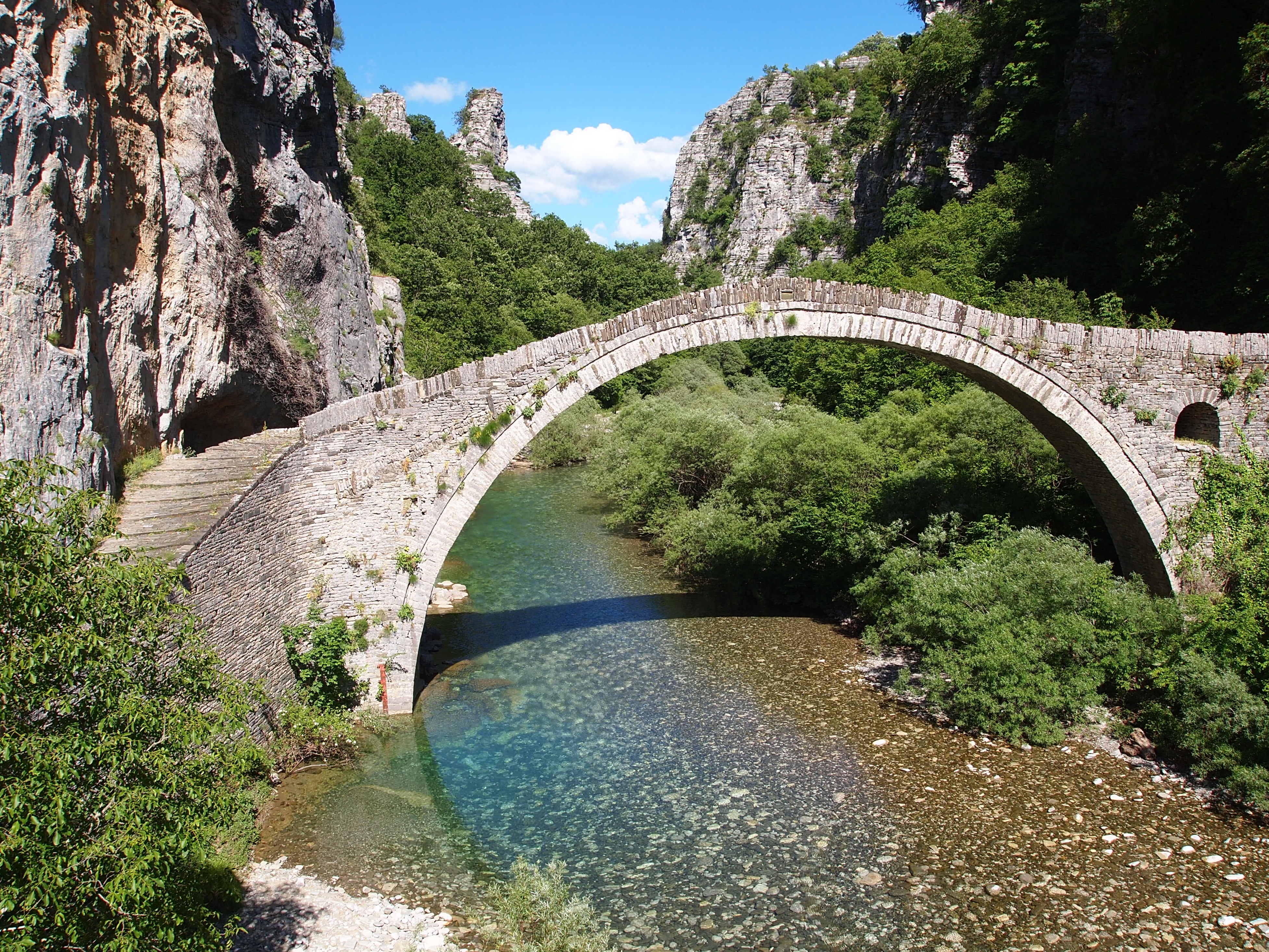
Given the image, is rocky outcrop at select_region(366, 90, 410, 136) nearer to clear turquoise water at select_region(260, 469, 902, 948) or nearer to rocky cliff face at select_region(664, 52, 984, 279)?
rocky cliff face at select_region(664, 52, 984, 279)

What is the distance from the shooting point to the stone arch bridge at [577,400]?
939cm

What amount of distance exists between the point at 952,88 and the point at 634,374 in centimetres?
1633

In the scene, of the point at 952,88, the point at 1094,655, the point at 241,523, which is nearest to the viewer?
the point at 241,523

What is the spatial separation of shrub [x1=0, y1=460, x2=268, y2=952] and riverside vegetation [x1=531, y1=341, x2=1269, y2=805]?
25.3 feet

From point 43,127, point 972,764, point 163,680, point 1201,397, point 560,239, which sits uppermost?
Result: point 560,239

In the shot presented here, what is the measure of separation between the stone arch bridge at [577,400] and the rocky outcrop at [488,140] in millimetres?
50822

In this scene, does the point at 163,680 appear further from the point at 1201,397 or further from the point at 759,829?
the point at 1201,397

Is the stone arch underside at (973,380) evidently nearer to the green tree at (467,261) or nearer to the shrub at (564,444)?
the green tree at (467,261)

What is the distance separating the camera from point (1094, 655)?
928 centimetres

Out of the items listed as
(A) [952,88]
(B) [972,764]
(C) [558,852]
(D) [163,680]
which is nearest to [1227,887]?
(B) [972,764]

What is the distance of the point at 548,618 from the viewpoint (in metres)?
13.6

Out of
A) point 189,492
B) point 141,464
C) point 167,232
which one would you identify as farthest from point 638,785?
point 167,232

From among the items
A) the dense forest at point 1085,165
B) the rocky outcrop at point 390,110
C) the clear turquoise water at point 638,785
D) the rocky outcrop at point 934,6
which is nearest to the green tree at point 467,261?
the rocky outcrop at point 390,110

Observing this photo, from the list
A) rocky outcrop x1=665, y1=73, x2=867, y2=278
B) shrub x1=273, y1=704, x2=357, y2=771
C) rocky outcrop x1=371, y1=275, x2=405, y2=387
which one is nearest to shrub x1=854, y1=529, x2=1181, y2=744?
shrub x1=273, y1=704, x2=357, y2=771
